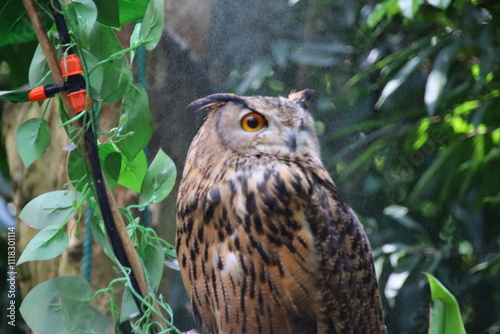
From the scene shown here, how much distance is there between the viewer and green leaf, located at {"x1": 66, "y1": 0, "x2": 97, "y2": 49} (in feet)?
2.31

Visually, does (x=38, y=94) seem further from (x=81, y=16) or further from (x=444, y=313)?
(x=444, y=313)

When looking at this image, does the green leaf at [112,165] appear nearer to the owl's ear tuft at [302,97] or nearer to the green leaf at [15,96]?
the green leaf at [15,96]

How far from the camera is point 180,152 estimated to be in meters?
1.32

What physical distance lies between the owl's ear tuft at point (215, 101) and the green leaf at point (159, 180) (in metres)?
0.21

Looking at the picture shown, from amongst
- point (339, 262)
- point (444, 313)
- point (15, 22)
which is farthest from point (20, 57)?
point (444, 313)

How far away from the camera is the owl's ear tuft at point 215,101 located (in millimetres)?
1006

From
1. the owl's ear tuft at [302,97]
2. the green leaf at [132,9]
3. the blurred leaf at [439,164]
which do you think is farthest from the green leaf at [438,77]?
the green leaf at [132,9]

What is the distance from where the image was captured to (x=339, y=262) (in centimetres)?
102

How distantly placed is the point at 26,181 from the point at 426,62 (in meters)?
1.40

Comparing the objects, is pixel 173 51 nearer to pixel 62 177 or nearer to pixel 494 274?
pixel 62 177

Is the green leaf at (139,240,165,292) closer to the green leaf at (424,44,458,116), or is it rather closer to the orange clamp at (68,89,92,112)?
the orange clamp at (68,89,92,112)

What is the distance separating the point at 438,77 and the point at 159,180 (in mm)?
1273

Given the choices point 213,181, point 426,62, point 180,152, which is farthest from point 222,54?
point 426,62

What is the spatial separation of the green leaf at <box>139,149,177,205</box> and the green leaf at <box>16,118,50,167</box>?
0.13 meters
